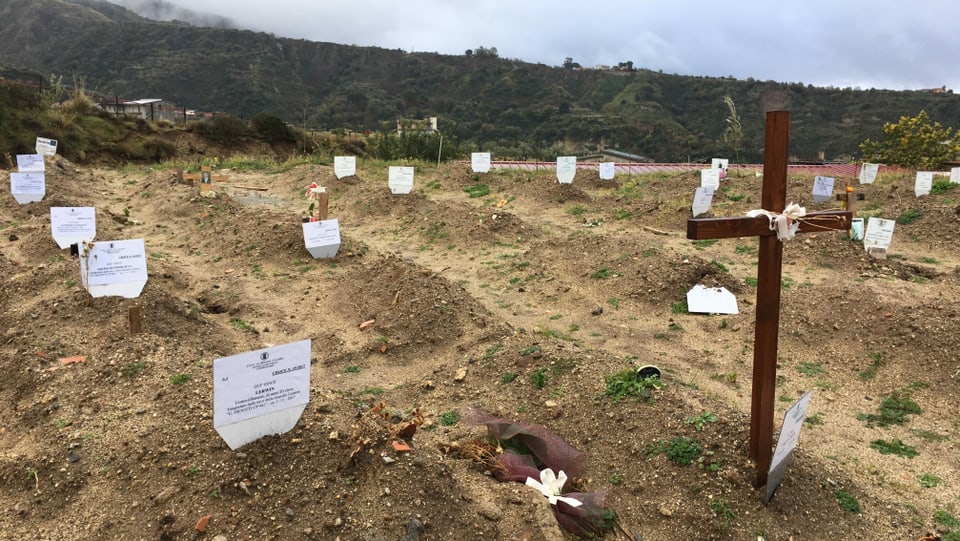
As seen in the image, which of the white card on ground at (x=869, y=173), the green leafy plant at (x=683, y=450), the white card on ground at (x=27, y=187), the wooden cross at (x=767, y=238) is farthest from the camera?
the white card on ground at (x=869, y=173)

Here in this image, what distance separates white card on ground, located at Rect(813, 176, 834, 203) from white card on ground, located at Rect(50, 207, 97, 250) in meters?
12.7

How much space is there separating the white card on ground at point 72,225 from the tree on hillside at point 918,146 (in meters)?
24.3

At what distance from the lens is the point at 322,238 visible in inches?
349

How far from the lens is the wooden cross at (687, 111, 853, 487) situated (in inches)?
110

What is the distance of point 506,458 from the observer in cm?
340

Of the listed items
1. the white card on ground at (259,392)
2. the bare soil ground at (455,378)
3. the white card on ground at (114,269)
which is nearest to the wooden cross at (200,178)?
the bare soil ground at (455,378)

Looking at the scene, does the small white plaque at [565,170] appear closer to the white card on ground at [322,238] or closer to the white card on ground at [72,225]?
the white card on ground at [322,238]

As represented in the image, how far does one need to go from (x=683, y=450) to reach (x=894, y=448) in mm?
1934

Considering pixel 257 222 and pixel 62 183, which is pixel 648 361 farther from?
pixel 62 183

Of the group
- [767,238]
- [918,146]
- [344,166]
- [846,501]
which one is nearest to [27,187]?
[344,166]

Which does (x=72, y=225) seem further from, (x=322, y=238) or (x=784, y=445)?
(x=784, y=445)

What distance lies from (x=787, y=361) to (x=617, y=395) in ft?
8.66

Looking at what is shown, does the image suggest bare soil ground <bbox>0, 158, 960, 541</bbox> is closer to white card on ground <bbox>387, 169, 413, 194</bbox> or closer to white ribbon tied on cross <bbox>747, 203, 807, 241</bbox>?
white ribbon tied on cross <bbox>747, 203, 807, 241</bbox>

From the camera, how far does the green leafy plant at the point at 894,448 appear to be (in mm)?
4156
